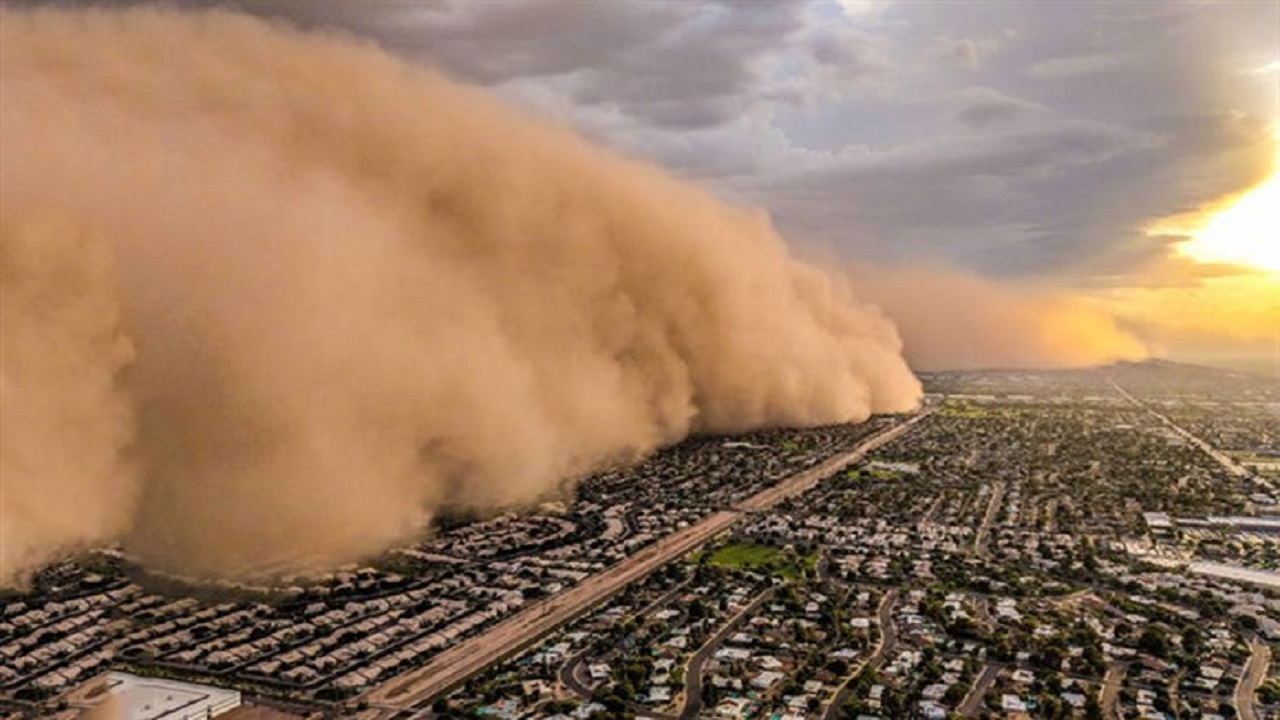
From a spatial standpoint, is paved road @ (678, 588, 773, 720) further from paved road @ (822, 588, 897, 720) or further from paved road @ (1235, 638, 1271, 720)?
paved road @ (1235, 638, 1271, 720)

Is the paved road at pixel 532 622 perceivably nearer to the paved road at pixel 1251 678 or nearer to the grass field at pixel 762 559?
the grass field at pixel 762 559

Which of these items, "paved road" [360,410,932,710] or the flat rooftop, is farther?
"paved road" [360,410,932,710]

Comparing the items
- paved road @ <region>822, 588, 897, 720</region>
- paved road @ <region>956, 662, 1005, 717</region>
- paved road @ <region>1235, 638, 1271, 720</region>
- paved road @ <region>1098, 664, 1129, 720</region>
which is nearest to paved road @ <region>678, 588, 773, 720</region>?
paved road @ <region>822, 588, 897, 720</region>

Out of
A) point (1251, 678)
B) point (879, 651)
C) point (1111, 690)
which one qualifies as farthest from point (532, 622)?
point (1251, 678)

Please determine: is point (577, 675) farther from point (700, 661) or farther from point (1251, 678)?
point (1251, 678)

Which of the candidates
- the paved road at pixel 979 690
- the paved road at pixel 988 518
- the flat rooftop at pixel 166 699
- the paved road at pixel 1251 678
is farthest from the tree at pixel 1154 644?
the flat rooftop at pixel 166 699

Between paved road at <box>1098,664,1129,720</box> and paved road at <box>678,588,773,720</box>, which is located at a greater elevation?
paved road at <box>678,588,773,720</box>

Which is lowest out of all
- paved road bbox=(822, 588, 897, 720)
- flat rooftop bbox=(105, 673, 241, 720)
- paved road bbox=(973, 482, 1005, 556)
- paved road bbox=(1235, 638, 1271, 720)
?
paved road bbox=(1235, 638, 1271, 720)

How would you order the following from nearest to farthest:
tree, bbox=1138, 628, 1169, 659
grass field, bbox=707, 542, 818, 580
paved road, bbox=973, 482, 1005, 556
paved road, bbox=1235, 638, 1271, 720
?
paved road, bbox=1235, 638, 1271, 720 < tree, bbox=1138, 628, 1169, 659 < grass field, bbox=707, 542, 818, 580 < paved road, bbox=973, 482, 1005, 556
